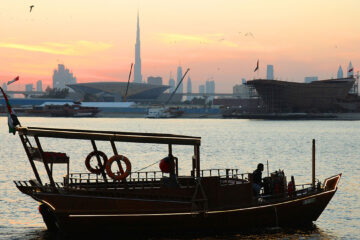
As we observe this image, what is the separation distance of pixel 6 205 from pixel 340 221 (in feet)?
50.9

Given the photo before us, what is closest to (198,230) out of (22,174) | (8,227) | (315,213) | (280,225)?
(280,225)

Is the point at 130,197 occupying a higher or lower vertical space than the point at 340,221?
higher

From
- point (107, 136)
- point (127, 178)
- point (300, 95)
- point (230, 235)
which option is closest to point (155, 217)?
point (230, 235)

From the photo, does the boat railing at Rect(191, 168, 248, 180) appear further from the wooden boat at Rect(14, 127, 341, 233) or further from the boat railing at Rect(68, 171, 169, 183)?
the boat railing at Rect(68, 171, 169, 183)

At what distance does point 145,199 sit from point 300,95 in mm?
175321

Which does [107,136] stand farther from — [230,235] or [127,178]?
[230,235]

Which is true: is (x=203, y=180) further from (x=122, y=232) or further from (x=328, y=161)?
(x=328, y=161)

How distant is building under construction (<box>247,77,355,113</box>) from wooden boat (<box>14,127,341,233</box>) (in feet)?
542

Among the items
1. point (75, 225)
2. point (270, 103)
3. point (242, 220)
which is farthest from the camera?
point (270, 103)

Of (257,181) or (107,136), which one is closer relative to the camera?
(107,136)

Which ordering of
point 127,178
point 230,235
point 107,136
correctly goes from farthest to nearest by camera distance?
point 127,178, point 230,235, point 107,136

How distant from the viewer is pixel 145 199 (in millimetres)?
19344

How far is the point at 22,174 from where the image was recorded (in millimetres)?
42719

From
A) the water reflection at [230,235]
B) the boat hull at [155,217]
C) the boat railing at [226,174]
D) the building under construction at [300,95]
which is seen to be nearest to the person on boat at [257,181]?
the boat railing at [226,174]
